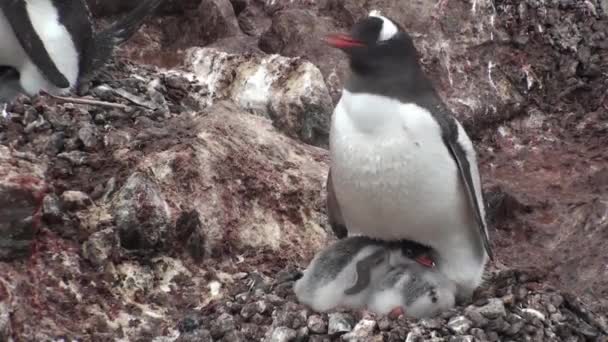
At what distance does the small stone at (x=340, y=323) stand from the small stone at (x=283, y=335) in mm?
119

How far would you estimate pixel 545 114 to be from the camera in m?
5.65

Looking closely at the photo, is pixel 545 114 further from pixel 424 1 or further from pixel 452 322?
pixel 452 322

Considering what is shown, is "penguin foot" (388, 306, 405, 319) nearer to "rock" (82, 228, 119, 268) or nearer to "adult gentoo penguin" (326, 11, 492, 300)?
"adult gentoo penguin" (326, 11, 492, 300)

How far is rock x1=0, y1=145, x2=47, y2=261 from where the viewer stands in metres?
2.88

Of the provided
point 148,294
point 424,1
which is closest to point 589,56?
point 424,1

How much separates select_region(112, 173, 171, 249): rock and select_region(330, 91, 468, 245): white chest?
75cm

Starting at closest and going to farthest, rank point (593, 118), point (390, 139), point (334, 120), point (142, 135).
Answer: point (390, 139) → point (334, 120) → point (142, 135) → point (593, 118)

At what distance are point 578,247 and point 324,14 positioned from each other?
2379 mm

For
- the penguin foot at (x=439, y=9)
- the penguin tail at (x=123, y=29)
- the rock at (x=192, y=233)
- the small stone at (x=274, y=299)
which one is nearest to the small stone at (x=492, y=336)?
the small stone at (x=274, y=299)

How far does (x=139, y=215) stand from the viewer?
3207 mm

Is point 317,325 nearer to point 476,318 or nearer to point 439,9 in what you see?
point 476,318

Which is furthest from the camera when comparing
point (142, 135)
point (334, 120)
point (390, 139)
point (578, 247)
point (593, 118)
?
point (593, 118)

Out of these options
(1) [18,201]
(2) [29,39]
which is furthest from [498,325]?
(2) [29,39]

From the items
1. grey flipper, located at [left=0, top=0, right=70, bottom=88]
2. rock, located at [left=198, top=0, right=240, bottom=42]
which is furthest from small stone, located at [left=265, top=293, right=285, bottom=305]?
rock, located at [left=198, top=0, right=240, bottom=42]
